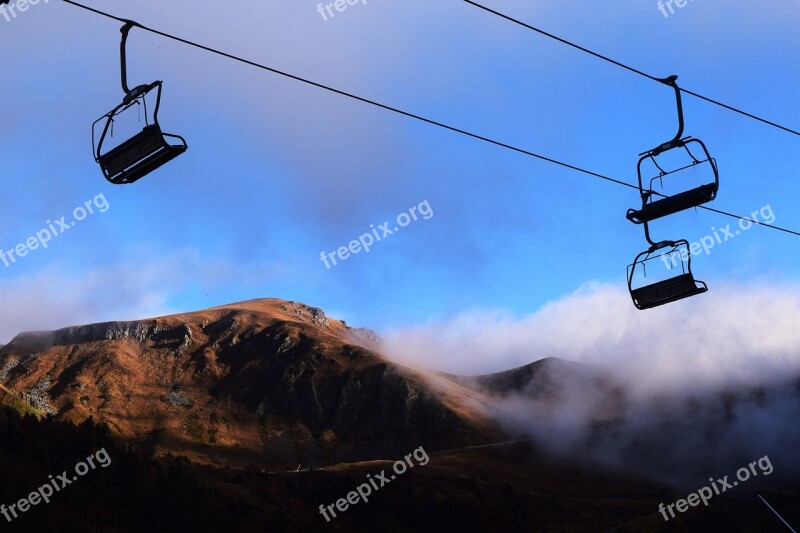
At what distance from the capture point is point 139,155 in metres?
16.9

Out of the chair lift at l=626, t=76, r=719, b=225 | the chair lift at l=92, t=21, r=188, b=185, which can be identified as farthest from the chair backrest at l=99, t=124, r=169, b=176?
the chair lift at l=626, t=76, r=719, b=225

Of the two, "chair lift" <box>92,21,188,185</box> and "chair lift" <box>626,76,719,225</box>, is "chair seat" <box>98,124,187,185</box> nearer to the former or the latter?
"chair lift" <box>92,21,188,185</box>

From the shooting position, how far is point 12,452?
418ft

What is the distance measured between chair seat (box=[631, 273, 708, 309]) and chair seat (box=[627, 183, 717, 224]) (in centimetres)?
178

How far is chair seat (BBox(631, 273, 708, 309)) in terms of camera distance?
22.9 meters

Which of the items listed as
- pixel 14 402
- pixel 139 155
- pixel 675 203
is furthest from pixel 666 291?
pixel 14 402

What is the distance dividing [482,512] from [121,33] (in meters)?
135

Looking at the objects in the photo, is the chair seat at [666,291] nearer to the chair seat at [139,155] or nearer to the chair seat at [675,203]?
the chair seat at [675,203]

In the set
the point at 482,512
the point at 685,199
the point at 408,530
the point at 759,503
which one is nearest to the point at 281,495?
the point at 408,530

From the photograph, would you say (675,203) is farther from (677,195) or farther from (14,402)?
(14,402)

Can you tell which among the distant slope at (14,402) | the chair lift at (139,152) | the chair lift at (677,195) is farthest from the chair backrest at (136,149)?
the distant slope at (14,402)

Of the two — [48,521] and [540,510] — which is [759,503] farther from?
[48,521]

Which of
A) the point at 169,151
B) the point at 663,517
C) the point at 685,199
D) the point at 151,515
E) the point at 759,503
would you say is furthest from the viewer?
the point at 759,503

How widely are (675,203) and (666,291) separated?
2418mm
